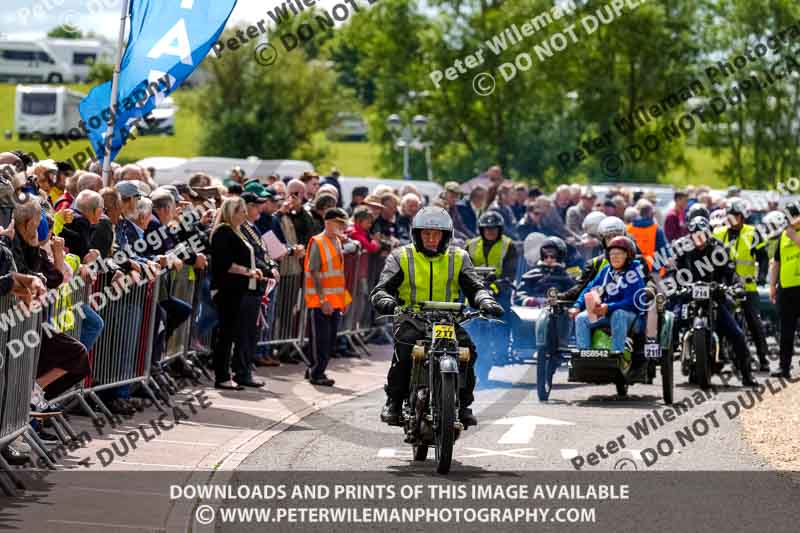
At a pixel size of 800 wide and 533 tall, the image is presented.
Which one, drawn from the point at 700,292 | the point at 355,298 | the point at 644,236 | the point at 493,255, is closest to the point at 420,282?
the point at 700,292

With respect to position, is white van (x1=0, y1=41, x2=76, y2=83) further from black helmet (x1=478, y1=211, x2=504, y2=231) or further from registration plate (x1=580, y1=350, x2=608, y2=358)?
registration plate (x1=580, y1=350, x2=608, y2=358)

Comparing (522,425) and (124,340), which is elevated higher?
(124,340)

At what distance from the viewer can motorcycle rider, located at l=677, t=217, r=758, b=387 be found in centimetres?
1895

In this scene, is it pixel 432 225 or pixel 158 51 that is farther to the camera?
pixel 158 51

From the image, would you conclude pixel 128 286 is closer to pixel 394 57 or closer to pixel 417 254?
pixel 417 254

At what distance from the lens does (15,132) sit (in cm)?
7962

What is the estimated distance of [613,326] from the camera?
55.8 feet

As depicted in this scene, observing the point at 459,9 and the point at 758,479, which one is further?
the point at 459,9

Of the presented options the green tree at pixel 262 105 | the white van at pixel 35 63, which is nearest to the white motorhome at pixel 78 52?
the white van at pixel 35 63

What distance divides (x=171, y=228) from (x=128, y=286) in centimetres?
217

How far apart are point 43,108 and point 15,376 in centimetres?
6661

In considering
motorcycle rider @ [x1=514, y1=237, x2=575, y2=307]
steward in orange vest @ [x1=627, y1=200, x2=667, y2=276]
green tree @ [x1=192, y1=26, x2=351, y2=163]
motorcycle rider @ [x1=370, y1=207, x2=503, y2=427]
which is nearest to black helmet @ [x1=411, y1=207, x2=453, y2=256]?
motorcycle rider @ [x1=370, y1=207, x2=503, y2=427]

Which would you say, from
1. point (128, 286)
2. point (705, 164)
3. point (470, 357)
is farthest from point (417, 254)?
point (705, 164)

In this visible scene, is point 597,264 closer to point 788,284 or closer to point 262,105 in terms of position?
point 788,284
